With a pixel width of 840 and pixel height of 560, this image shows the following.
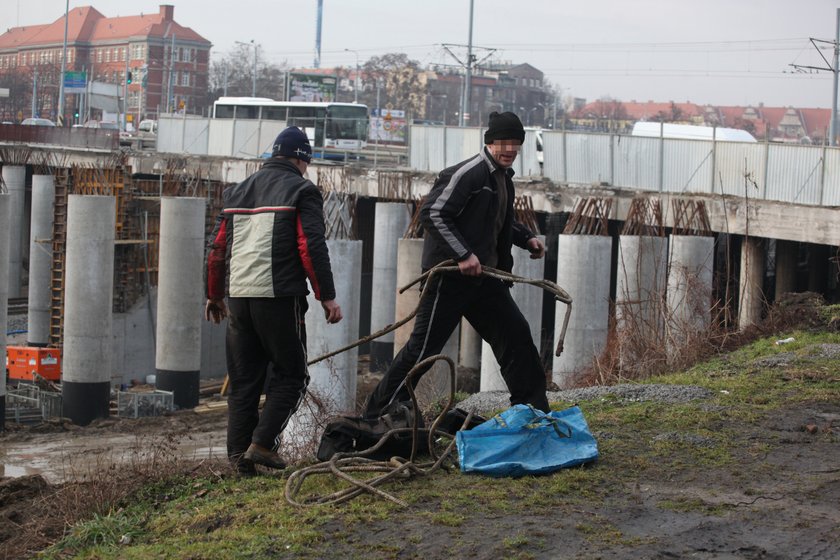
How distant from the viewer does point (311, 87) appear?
51.2m

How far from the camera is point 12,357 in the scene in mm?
22656

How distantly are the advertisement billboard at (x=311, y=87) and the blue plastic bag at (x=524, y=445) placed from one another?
44720 mm

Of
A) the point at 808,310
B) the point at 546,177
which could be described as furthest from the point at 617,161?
the point at 808,310

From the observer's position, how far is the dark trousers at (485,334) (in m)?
6.21

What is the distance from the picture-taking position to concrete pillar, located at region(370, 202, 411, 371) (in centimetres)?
2289

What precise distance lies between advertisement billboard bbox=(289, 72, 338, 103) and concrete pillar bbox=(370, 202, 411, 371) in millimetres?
27174

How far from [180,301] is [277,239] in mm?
16890

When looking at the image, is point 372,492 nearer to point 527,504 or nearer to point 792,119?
point 527,504

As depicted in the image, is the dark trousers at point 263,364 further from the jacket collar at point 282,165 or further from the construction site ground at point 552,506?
the jacket collar at point 282,165

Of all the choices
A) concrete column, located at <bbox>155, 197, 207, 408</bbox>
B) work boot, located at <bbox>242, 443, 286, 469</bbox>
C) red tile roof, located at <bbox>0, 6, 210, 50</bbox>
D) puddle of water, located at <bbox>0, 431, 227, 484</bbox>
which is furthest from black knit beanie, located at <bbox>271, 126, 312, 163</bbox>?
red tile roof, located at <bbox>0, 6, 210, 50</bbox>

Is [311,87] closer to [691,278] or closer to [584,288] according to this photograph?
[584,288]

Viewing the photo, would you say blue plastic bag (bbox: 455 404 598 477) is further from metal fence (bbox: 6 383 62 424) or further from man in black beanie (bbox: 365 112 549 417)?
metal fence (bbox: 6 383 62 424)

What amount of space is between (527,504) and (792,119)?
393 ft

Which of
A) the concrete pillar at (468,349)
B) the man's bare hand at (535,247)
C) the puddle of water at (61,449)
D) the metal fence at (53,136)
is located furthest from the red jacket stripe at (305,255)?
the metal fence at (53,136)
